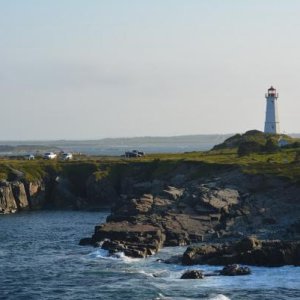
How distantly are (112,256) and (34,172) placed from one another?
2453 inches

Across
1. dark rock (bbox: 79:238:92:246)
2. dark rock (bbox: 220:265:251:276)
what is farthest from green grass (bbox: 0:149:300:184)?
dark rock (bbox: 220:265:251:276)

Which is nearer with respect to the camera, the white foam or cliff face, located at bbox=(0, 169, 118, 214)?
the white foam

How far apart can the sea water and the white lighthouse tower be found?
101 metres

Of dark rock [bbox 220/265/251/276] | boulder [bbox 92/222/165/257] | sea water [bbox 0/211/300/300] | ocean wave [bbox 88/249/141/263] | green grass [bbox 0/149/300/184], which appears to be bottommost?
sea water [bbox 0/211/300/300]

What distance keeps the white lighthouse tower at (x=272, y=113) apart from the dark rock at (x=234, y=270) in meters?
116

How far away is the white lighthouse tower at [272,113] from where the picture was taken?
180625mm

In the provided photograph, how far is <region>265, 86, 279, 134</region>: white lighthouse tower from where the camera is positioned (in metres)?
181

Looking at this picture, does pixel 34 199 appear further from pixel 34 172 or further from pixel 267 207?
pixel 267 207

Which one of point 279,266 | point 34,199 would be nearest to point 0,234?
point 34,199

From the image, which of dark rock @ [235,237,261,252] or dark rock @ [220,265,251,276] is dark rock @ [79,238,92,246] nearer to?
dark rock @ [235,237,261,252]

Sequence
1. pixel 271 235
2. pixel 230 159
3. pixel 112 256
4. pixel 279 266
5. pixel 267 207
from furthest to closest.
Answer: pixel 230 159 → pixel 267 207 → pixel 271 235 → pixel 112 256 → pixel 279 266

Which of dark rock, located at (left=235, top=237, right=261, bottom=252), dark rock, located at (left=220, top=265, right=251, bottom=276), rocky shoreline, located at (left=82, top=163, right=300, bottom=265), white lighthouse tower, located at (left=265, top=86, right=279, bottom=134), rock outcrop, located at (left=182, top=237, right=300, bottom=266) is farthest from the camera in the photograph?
white lighthouse tower, located at (left=265, top=86, right=279, bottom=134)

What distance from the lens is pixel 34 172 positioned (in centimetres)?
13775

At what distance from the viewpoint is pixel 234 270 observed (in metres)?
68.2
